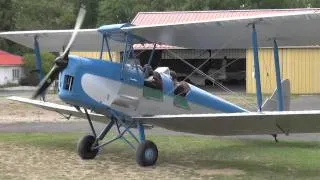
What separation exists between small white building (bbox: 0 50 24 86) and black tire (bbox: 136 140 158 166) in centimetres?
4532

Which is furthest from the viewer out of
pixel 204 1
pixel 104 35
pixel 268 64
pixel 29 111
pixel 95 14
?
pixel 95 14

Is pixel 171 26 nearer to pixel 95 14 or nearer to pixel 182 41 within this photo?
pixel 182 41

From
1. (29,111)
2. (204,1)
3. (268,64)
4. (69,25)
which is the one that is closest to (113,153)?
(29,111)

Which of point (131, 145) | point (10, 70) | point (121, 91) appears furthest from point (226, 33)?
point (10, 70)

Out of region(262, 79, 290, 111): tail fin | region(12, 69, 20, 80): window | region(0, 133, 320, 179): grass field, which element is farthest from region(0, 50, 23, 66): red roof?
region(262, 79, 290, 111): tail fin

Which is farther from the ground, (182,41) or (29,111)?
(182,41)

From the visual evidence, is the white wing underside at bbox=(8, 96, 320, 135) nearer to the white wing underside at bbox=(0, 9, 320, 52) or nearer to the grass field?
the grass field

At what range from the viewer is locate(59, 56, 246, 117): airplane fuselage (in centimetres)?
1042

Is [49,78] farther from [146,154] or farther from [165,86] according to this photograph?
[165,86]

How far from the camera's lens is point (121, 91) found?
10938 millimetres

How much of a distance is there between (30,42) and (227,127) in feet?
19.5

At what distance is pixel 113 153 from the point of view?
12.3 m

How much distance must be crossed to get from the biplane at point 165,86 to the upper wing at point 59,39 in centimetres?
14

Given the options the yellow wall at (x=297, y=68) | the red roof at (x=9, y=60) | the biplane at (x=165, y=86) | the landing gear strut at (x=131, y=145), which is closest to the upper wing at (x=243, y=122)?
the biplane at (x=165, y=86)
